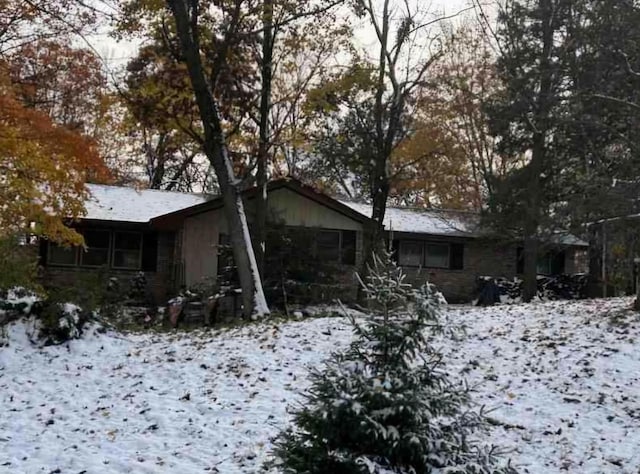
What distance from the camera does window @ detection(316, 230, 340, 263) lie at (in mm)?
23281

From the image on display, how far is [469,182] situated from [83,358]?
84.5 feet

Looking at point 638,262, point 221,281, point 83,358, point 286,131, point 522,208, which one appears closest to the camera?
point 83,358

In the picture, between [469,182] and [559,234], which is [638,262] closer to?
[559,234]

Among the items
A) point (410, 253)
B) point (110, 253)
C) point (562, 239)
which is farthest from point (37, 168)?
point (562, 239)

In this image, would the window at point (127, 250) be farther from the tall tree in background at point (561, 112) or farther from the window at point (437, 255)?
the tall tree in background at point (561, 112)

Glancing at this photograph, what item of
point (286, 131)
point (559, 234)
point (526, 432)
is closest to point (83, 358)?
point (526, 432)

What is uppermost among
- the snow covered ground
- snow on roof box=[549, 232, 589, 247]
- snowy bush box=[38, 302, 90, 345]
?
snow on roof box=[549, 232, 589, 247]

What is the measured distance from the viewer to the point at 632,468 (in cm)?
654

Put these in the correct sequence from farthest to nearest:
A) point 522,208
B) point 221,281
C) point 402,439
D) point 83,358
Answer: point 522,208 → point 221,281 → point 83,358 → point 402,439

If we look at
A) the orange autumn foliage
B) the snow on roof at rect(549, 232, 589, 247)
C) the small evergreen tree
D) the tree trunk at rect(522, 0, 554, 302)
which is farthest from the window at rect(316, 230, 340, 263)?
the small evergreen tree

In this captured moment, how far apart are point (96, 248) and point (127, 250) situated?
0.97 m

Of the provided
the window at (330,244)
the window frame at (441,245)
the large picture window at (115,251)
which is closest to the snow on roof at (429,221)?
the window frame at (441,245)

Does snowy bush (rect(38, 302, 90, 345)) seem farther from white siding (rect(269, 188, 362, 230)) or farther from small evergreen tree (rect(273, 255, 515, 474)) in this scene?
white siding (rect(269, 188, 362, 230))

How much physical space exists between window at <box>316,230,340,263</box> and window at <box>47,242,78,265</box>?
7909 mm
